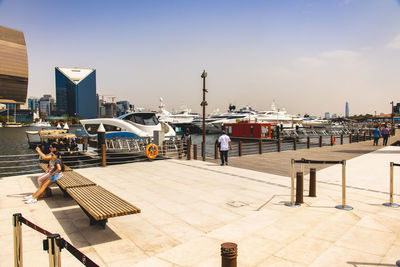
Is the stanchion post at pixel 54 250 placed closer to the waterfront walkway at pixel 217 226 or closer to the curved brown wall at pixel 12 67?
the waterfront walkway at pixel 217 226

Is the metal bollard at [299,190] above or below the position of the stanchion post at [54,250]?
below

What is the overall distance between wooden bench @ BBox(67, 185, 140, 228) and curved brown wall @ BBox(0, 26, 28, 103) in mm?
2184

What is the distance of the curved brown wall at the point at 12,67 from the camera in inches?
187

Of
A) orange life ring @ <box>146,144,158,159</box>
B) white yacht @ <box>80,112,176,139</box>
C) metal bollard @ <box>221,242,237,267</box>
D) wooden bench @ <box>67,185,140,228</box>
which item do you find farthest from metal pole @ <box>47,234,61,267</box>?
white yacht @ <box>80,112,176,139</box>

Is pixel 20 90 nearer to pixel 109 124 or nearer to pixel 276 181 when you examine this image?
→ pixel 276 181

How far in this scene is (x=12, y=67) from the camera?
16.0 feet

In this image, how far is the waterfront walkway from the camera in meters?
4.14

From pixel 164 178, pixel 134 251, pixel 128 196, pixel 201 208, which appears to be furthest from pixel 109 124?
pixel 134 251

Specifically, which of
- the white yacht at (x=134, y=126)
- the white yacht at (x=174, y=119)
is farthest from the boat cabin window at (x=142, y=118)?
the white yacht at (x=174, y=119)

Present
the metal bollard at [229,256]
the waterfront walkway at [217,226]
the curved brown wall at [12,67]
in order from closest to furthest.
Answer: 1. the metal bollard at [229,256]
2. the waterfront walkway at [217,226]
3. the curved brown wall at [12,67]

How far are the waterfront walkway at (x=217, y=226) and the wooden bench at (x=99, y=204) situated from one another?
0.54 m

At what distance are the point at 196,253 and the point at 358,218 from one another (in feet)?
11.9

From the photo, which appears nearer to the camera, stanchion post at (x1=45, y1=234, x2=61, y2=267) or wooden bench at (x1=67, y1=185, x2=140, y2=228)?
stanchion post at (x1=45, y1=234, x2=61, y2=267)

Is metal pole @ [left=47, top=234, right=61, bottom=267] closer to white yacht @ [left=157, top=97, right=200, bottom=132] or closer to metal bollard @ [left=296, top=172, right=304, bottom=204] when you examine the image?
metal bollard @ [left=296, top=172, right=304, bottom=204]
